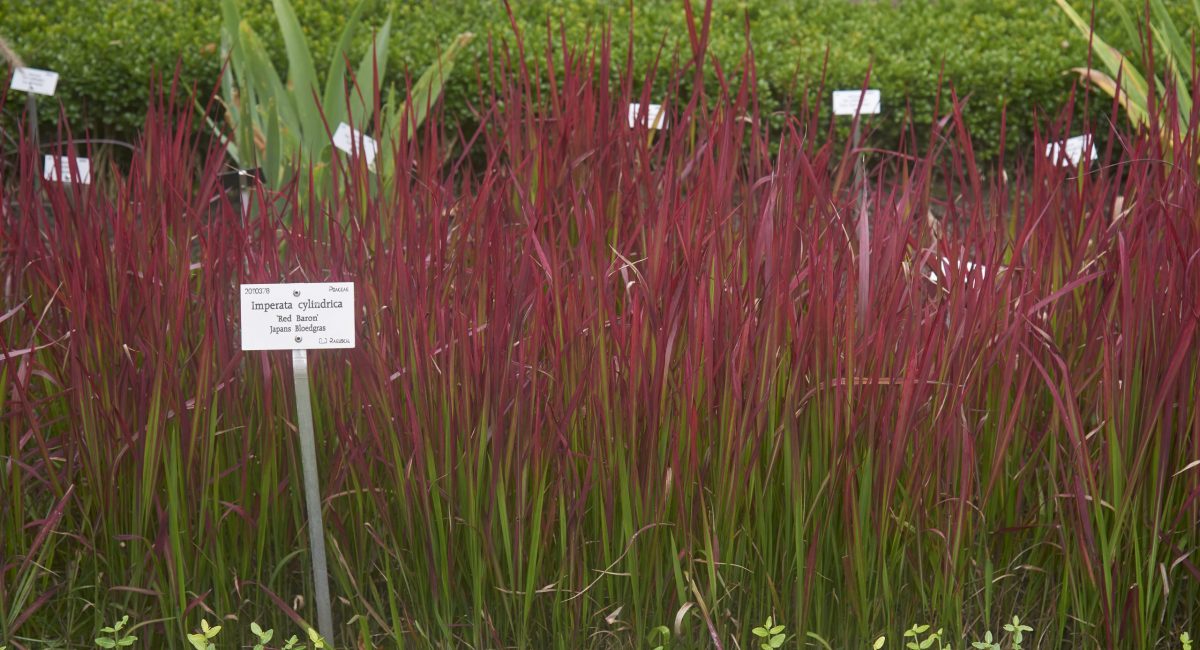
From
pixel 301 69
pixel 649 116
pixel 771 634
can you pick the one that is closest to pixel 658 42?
pixel 301 69

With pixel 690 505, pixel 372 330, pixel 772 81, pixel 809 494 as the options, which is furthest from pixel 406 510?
pixel 772 81

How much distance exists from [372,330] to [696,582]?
525 millimetres

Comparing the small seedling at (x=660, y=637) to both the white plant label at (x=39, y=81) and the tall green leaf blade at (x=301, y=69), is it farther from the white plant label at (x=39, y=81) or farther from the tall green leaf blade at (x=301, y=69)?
the white plant label at (x=39, y=81)

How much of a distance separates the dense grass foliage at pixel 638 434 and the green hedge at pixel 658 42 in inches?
109

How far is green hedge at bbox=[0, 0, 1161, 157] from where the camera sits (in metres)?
4.41

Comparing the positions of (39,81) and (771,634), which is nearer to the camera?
(771,634)

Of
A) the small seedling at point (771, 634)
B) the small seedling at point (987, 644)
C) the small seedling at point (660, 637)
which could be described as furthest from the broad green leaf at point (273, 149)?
the small seedling at point (987, 644)

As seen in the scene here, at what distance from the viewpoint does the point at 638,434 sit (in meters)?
1.44

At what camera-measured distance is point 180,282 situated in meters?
1.46

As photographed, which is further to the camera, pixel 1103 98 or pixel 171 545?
pixel 1103 98

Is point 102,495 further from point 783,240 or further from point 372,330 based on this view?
point 783,240

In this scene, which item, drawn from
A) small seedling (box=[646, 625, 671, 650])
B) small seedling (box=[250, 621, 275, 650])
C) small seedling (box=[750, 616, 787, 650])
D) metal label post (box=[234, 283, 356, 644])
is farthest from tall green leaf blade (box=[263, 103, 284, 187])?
small seedling (box=[750, 616, 787, 650])

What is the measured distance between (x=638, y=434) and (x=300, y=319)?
0.43m

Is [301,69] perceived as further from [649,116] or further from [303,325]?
[303,325]
